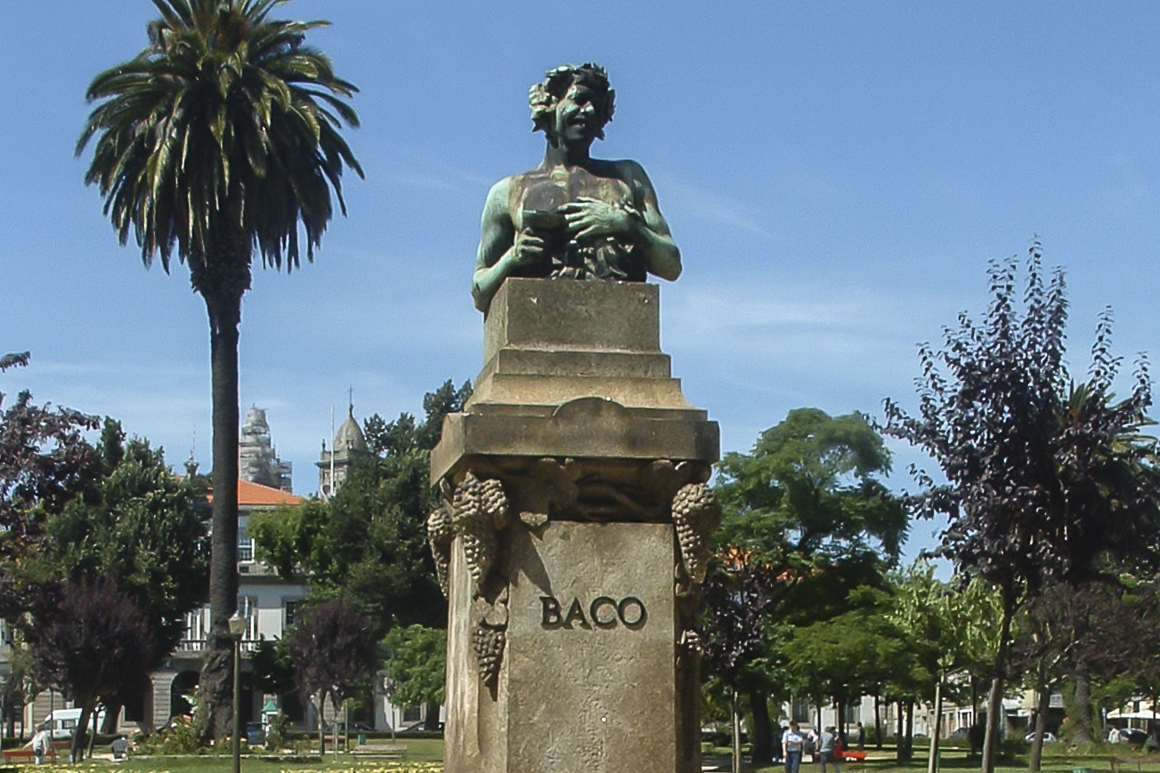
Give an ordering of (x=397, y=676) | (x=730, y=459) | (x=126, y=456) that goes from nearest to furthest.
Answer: (x=730, y=459)
(x=397, y=676)
(x=126, y=456)

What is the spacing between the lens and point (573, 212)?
27.3ft

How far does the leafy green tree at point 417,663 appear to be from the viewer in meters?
59.6

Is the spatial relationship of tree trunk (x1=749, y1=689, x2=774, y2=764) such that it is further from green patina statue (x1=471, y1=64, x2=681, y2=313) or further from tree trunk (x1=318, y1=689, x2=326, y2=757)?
green patina statue (x1=471, y1=64, x2=681, y2=313)

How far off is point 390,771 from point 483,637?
21287 mm

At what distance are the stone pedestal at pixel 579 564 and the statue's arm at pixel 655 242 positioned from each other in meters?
0.72

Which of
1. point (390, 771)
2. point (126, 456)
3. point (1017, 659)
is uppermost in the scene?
point (126, 456)

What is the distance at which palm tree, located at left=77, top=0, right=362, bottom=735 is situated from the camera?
43531 mm

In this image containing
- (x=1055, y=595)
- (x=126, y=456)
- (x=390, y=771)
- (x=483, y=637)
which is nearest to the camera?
(x=483, y=637)

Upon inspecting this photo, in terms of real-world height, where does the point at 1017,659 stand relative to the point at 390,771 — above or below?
above

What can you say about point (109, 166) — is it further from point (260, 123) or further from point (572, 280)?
point (572, 280)

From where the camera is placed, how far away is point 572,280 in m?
8.09

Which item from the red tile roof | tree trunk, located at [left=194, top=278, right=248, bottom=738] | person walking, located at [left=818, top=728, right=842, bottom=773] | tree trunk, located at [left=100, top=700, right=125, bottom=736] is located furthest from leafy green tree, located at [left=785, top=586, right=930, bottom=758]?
the red tile roof

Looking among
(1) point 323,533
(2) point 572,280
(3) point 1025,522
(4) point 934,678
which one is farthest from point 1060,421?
(1) point 323,533

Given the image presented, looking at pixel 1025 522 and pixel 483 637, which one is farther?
pixel 1025 522
